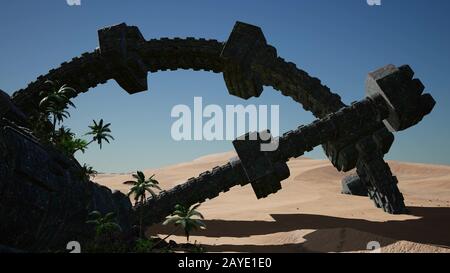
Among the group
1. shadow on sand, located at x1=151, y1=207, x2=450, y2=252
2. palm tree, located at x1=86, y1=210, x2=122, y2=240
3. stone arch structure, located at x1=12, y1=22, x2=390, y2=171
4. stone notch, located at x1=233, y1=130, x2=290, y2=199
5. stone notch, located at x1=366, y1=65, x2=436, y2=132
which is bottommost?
shadow on sand, located at x1=151, y1=207, x2=450, y2=252

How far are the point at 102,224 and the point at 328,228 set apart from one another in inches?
278

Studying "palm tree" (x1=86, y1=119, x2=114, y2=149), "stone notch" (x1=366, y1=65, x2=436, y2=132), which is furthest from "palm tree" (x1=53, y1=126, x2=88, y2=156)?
"stone notch" (x1=366, y1=65, x2=436, y2=132)

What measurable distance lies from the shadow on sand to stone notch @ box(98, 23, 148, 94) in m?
6.04

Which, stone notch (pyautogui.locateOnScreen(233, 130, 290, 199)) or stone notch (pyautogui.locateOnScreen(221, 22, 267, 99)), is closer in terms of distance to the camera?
stone notch (pyautogui.locateOnScreen(233, 130, 290, 199))

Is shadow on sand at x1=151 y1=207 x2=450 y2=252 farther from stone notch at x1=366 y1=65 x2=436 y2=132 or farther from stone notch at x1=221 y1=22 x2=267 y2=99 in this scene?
stone notch at x1=221 y1=22 x2=267 y2=99

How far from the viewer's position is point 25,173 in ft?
28.6

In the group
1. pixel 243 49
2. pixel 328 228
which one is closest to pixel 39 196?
pixel 328 228

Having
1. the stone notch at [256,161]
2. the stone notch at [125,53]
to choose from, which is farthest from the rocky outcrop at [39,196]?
the stone notch at [125,53]

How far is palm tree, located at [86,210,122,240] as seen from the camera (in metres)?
9.65

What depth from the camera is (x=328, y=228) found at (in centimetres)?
1311

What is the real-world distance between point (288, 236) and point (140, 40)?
9674mm
